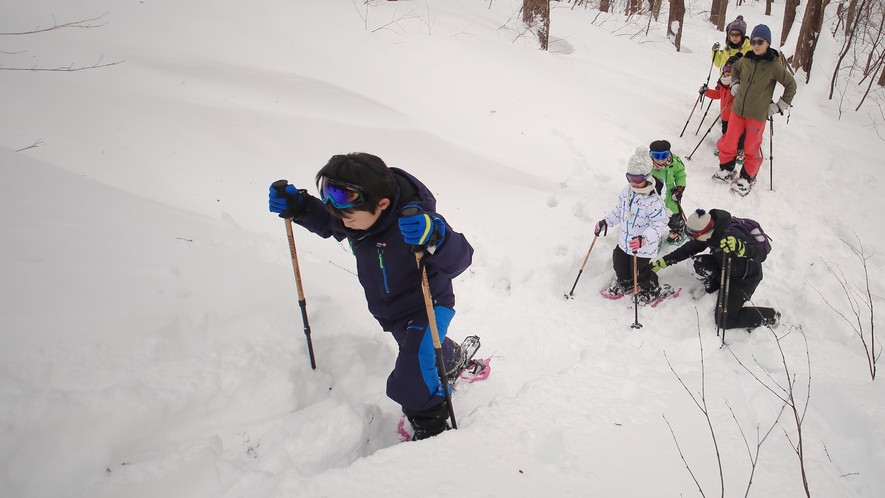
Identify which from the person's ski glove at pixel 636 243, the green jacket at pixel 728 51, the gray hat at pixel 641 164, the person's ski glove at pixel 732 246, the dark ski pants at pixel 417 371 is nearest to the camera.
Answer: the dark ski pants at pixel 417 371

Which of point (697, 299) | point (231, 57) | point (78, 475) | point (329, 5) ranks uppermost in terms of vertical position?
point (329, 5)

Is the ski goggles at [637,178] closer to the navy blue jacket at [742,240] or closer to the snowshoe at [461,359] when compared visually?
the navy blue jacket at [742,240]

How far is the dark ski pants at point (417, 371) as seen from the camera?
254 centimetres

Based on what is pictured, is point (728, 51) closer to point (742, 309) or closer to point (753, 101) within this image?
point (753, 101)

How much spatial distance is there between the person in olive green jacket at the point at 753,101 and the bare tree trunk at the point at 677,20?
8386 mm

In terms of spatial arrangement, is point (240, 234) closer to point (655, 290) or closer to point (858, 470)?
point (655, 290)

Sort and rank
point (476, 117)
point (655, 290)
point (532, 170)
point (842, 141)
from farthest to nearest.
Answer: point (842, 141), point (476, 117), point (532, 170), point (655, 290)

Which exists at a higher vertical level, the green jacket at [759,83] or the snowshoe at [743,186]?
the green jacket at [759,83]

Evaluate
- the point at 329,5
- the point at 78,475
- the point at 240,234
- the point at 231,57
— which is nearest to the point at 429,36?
the point at 329,5

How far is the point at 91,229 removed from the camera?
3.24 metres

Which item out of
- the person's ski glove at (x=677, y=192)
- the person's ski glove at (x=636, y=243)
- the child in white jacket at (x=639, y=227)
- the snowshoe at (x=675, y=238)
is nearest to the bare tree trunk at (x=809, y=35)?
the person's ski glove at (x=677, y=192)

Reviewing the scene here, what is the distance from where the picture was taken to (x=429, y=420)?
258 cm

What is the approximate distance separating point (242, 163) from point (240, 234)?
4.32ft

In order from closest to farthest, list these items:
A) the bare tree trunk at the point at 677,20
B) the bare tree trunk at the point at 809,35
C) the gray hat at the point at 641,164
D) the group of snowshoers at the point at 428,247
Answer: the group of snowshoers at the point at 428,247, the gray hat at the point at 641,164, the bare tree trunk at the point at 809,35, the bare tree trunk at the point at 677,20
